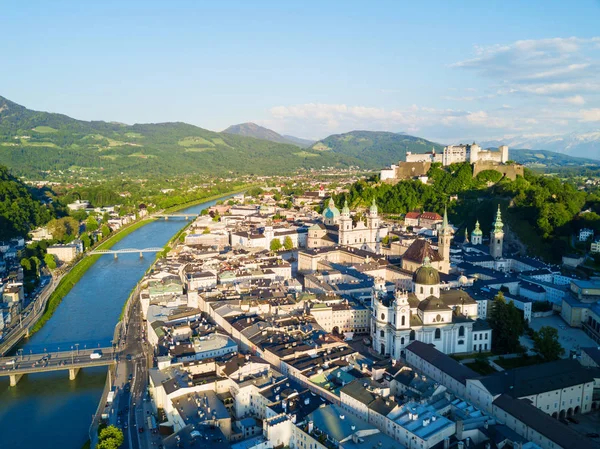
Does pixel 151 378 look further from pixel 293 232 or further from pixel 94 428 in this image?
pixel 293 232

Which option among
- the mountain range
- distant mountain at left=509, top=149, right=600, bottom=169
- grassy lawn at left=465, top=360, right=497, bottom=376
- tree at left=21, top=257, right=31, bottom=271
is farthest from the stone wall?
distant mountain at left=509, top=149, right=600, bottom=169

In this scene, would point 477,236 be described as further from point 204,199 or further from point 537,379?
point 204,199

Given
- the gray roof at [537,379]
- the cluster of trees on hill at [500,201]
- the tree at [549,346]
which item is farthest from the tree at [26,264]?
the tree at [549,346]

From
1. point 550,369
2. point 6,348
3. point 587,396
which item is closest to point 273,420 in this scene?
point 550,369

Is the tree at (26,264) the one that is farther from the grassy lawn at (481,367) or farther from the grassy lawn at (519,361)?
the grassy lawn at (519,361)

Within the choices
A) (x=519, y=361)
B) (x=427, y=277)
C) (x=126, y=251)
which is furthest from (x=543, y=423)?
(x=126, y=251)

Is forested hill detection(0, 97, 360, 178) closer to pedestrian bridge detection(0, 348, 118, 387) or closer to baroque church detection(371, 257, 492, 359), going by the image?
pedestrian bridge detection(0, 348, 118, 387)
